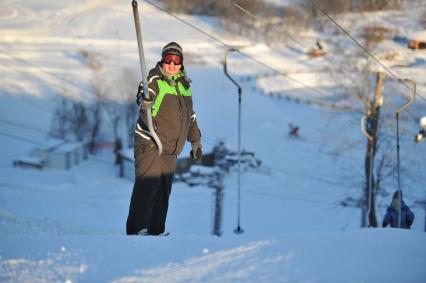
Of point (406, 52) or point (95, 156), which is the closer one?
point (406, 52)

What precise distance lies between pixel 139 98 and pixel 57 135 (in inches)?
1048

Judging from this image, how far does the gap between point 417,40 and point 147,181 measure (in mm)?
13749

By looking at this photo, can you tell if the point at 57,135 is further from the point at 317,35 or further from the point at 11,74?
the point at 317,35

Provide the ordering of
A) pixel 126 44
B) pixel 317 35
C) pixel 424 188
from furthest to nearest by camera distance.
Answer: pixel 126 44
pixel 317 35
pixel 424 188

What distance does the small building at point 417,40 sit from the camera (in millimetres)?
15977

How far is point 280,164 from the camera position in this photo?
2656 centimetres

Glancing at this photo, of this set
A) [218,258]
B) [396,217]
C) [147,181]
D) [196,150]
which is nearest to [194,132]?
[196,150]

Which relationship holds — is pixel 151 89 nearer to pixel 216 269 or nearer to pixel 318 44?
pixel 216 269

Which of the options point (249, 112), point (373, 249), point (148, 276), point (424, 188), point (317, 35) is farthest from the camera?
point (317, 35)

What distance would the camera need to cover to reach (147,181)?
4406mm

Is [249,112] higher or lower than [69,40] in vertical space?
lower

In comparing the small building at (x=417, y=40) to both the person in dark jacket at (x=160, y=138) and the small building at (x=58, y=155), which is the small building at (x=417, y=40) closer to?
the person in dark jacket at (x=160, y=138)

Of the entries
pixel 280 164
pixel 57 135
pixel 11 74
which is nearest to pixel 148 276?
pixel 280 164

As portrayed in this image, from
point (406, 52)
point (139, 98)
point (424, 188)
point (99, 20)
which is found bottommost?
point (424, 188)
